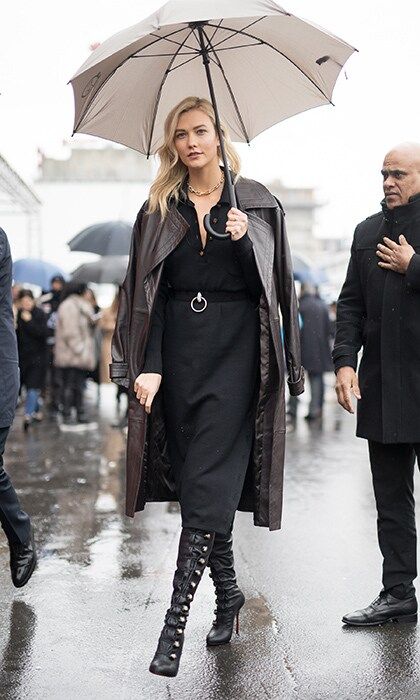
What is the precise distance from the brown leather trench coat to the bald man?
1.63 ft

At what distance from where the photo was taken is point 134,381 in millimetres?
4086

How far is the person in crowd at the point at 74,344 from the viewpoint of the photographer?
44.2 feet

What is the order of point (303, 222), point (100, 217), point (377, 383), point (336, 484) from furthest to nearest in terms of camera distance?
1. point (303, 222)
2. point (100, 217)
3. point (336, 484)
4. point (377, 383)

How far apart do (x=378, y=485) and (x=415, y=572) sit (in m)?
0.42

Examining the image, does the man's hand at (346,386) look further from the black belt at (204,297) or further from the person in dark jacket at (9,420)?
the person in dark jacket at (9,420)

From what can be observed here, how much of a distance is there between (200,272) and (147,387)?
1.66ft

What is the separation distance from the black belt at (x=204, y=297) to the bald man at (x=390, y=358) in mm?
757

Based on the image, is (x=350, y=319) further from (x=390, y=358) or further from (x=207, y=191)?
(x=207, y=191)

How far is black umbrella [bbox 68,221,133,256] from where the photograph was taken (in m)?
13.6

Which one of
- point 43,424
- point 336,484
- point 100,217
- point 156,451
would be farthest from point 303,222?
point 156,451

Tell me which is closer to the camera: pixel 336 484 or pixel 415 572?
pixel 415 572

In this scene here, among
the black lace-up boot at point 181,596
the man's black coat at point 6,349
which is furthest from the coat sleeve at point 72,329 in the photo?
the black lace-up boot at point 181,596

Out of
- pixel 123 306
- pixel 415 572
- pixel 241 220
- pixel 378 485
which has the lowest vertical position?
pixel 415 572

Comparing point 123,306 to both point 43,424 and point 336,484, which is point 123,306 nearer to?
point 336,484
